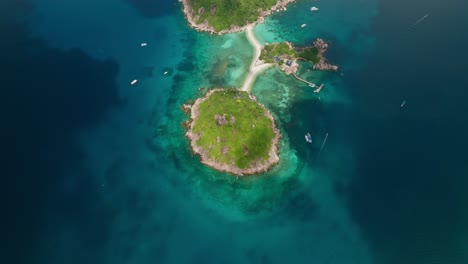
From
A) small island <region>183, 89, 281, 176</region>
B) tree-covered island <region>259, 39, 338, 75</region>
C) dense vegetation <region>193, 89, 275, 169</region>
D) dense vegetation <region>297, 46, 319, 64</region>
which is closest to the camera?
small island <region>183, 89, 281, 176</region>

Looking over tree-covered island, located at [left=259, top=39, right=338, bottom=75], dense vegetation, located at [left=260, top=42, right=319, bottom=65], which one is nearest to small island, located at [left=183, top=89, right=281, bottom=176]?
tree-covered island, located at [left=259, top=39, right=338, bottom=75]

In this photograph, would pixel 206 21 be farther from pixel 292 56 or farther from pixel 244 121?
pixel 244 121

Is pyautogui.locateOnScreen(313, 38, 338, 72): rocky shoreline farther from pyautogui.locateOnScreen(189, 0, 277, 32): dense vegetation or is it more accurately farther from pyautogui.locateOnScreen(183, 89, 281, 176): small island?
pyautogui.locateOnScreen(183, 89, 281, 176): small island

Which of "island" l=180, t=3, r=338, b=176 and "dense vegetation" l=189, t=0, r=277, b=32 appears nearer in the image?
"island" l=180, t=3, r=338, b=176

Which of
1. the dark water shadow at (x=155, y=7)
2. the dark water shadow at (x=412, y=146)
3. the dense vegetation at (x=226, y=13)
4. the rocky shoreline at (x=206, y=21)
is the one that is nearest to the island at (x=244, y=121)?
the rocky shoreline at (x=206, y=21)

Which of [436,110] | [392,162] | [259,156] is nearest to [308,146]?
[259,156]

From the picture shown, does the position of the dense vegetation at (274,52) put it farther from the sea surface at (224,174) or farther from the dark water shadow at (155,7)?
the dark water shadow at (155,7)

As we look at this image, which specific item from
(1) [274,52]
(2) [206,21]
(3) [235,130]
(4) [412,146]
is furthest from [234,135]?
→ (2) [206,21]

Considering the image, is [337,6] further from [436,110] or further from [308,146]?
[308,146]

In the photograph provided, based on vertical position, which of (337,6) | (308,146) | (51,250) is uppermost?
(337,6)
